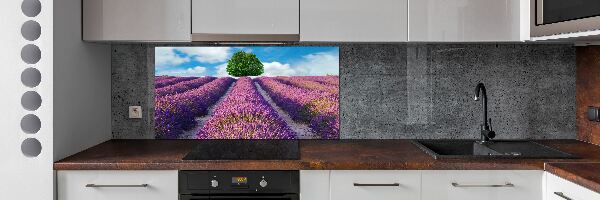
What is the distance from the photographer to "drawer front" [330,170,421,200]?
243 centimetres

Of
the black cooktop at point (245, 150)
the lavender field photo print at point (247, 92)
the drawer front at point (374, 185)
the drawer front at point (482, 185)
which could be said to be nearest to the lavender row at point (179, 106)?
the lavender field photo print at point (247, 92)

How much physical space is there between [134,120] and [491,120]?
6.29ft

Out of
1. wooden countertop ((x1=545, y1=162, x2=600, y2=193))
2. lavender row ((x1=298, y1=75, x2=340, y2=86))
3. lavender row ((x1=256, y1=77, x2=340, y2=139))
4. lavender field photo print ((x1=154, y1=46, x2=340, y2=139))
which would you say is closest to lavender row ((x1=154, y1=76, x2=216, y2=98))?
lavender field photo print ((x1=154, y1=46, x2=340, y2=139))

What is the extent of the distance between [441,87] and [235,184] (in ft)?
4.37

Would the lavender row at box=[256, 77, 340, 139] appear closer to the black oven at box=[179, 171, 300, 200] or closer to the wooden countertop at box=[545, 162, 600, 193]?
the black oven at box=[179, 171, 300, 200]

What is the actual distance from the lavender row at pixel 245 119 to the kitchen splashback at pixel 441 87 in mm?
365

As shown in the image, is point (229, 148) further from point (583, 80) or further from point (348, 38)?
point (583, 80)

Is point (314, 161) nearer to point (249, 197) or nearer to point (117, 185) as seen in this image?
point (249, 197)

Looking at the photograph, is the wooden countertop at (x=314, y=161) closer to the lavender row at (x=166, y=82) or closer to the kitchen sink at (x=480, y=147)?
the kitchen sink at (x=480, y=147)

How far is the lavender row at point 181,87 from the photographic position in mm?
3152
